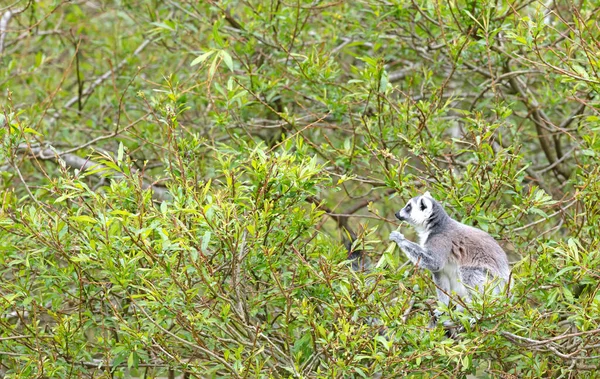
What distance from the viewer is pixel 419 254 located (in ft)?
16.8

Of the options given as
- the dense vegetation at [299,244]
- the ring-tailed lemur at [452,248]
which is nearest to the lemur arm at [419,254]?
the ring-tailed lemur at [452,248]

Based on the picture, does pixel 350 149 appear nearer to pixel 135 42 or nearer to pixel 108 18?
pixel 135 42

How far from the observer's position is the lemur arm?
505cm

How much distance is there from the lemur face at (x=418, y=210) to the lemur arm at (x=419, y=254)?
0.49 feet

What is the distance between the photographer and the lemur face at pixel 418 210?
16.6 feet

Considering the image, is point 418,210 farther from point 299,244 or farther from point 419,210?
point 299,244

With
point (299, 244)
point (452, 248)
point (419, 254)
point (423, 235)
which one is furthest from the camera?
point (423, 235)

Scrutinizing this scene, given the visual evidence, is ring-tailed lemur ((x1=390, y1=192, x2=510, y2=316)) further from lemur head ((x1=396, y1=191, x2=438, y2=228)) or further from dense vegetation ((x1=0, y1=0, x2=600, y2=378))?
dense vegetation ((x1=0, y1=0, x2=600, y2=378))

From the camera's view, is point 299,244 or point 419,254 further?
point 419,254

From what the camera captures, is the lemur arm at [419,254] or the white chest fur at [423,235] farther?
the white chest fur at [423,235]

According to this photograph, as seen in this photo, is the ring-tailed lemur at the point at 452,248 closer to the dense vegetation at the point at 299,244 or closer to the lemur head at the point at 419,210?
the lemur head at the point at 419,210

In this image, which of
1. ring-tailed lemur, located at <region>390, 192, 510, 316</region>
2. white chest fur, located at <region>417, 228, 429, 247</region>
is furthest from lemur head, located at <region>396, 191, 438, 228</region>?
white chest fur, located at <region>417, 228, 429, 247</region>

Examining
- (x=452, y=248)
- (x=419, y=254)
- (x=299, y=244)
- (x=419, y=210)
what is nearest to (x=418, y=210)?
(x=419, y=210)

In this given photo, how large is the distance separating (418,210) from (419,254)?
0.84 ft
